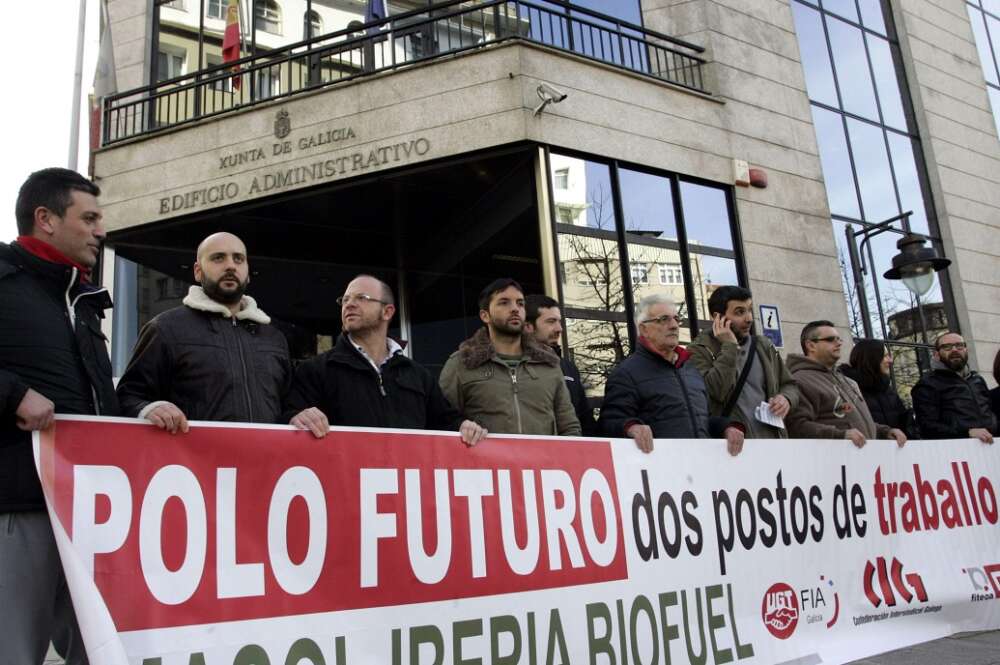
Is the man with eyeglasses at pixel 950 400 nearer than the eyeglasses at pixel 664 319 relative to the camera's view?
No

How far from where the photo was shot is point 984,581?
17.4ft

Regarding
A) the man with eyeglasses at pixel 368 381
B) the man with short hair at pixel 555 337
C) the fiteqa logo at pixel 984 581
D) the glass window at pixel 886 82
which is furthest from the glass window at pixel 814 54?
the man with eyeglasses at pixel 368 381

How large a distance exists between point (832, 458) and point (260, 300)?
999cm

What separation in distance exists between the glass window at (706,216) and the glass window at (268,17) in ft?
19.7

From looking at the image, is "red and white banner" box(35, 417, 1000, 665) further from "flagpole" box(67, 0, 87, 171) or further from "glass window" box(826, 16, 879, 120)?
"glass window" box(826, 16, 879, 120)

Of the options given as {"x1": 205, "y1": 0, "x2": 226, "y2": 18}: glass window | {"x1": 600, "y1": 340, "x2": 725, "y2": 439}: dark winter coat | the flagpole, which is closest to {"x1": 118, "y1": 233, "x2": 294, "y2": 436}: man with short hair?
{"x1": 600, "y1": 340, "x2": 725, "y2": 439}: dark winter coat

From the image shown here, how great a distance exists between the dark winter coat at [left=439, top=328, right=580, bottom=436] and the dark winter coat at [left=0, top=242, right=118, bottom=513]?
6.13ft

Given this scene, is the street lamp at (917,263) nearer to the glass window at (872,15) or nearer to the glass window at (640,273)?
the glass window at (640,273)

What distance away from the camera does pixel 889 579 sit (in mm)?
4727

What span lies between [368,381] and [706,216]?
809cm

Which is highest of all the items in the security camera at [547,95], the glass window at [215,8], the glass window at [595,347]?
the glass window at [215,8]

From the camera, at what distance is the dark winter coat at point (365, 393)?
3.68 meters

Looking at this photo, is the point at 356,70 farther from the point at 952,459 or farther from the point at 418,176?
the point at 952,459

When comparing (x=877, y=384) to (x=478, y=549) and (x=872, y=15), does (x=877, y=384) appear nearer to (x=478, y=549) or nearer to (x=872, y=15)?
(x=478, y=549)
